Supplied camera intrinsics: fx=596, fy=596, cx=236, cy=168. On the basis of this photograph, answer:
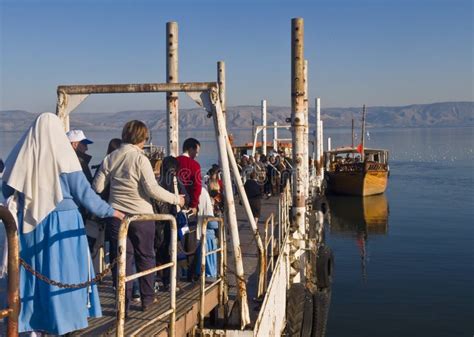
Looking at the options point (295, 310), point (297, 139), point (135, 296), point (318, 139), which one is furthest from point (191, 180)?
point (318, 139)

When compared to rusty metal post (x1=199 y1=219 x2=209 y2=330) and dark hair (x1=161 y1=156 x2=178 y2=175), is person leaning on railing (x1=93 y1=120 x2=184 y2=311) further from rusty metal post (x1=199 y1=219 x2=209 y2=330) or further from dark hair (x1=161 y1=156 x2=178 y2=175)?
dark hair (x1=161 y1=156 x2=178 y2=175)

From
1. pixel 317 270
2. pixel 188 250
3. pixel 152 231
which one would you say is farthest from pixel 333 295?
pixel 152 231

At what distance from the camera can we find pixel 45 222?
4.42 m

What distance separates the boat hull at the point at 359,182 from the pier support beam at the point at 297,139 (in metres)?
29.6

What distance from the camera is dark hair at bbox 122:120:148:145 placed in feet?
17.9

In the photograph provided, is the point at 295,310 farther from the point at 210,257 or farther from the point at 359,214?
the point at 359,214

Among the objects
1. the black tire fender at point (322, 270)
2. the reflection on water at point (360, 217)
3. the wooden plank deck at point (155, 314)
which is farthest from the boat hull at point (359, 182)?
the wooden plank deck at point (155, 314)

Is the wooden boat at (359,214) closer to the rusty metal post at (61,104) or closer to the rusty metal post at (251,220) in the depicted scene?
the rusty metal post at (251,220)

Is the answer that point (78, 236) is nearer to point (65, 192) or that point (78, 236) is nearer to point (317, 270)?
point (65, 192)

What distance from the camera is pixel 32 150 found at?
14.1ft

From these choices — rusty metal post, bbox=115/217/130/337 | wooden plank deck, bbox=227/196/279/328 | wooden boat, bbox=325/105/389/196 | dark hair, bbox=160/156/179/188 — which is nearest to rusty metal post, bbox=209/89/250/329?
wooden plank deck, bbox=227/196/279/328

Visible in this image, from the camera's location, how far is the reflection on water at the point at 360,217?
96.8ft

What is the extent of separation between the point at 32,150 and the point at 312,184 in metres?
27.4

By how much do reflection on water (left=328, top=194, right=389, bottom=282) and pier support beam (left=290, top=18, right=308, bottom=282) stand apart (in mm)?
10048
